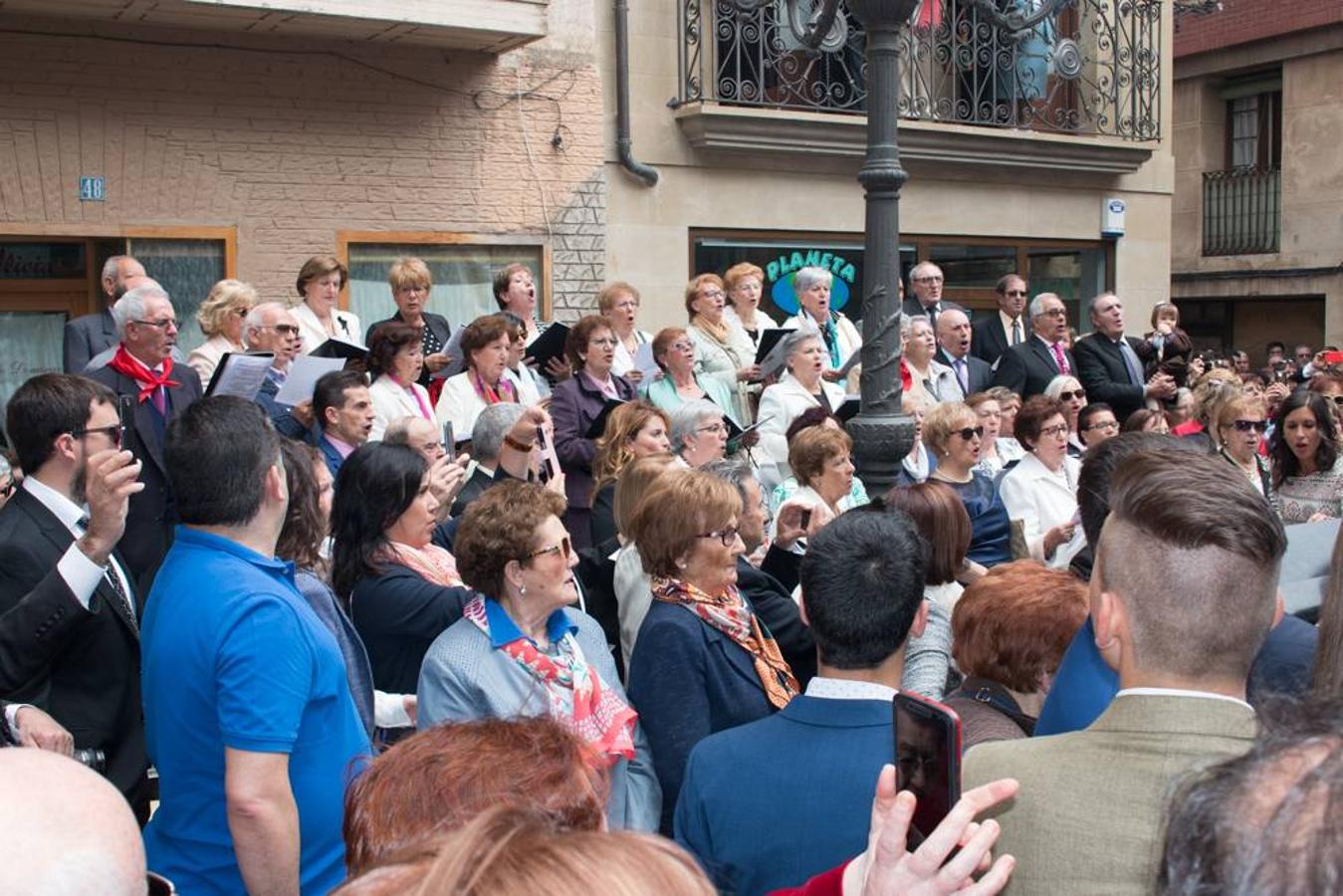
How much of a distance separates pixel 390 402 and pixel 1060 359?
499 cm

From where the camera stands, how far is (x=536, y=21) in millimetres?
10930

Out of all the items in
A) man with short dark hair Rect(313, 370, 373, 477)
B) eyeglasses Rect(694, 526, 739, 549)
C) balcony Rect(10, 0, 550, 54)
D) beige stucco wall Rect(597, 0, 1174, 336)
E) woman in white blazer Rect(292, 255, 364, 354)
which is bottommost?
eyeglasses Rect(694, 526, 739, 549)

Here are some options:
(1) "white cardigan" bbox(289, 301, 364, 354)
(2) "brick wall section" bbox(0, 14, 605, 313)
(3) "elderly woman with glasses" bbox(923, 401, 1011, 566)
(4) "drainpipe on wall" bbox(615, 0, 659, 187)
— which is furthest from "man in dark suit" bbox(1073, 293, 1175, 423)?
(1) "white cardigan" bbox(289, 301, 364, 354)

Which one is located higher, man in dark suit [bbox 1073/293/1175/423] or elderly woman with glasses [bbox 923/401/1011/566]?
man in dark suit [bbox 1073/293/1175/423]

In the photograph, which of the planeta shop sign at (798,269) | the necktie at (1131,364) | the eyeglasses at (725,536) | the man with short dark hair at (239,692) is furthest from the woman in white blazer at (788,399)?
the planeta shop sign at (798,269)

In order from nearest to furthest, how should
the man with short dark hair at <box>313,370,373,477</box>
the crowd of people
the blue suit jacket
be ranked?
the crowd of people → the blue suit jacket → the man with short dark hair at <box>313,370,373,477</box>

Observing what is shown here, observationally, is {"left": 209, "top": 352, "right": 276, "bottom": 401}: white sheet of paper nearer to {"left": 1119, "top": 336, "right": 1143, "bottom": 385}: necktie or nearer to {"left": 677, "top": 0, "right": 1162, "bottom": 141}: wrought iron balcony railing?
{"left": 1119, "top": 336, "right": 1143, "bottom": 385}: necktie

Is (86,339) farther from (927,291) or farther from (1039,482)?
(927,291)

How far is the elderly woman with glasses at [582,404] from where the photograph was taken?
7.04m

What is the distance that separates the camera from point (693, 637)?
3.81 meters

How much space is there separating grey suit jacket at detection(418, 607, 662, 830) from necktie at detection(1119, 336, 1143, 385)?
277 inches

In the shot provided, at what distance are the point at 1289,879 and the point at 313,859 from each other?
8.06 ft

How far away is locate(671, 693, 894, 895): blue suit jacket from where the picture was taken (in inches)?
108

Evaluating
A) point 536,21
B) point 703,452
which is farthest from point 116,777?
point 536,21
